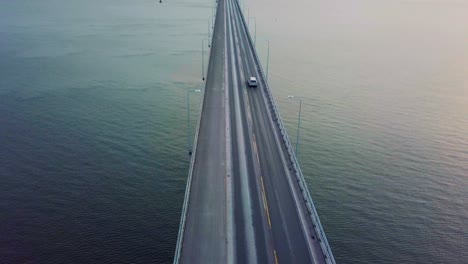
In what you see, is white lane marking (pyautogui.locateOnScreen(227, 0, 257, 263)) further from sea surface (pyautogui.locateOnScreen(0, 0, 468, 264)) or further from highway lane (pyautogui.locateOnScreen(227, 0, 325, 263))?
sea surface (pyautogui.locateOnScreen(0, 0, 468, 264))

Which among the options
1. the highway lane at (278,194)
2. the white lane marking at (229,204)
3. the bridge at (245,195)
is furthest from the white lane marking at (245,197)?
the white lane marking at (229,204)

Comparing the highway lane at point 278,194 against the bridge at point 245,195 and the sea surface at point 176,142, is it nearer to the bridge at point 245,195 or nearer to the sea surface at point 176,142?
the bridge at point 245,195

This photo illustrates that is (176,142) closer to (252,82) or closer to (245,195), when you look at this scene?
(252,82)

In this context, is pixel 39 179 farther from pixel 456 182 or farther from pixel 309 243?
pixel 456 182

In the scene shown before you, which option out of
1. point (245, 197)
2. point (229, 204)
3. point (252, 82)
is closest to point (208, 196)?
point (229, 204)

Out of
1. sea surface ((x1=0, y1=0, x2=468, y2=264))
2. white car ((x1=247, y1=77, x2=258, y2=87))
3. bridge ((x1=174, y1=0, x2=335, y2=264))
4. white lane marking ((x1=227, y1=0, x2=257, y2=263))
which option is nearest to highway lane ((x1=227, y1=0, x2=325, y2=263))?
bridge ((x1=174, y1=0, x2=335, y2=264))

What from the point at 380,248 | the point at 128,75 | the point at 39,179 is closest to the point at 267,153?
the point at 380,248
